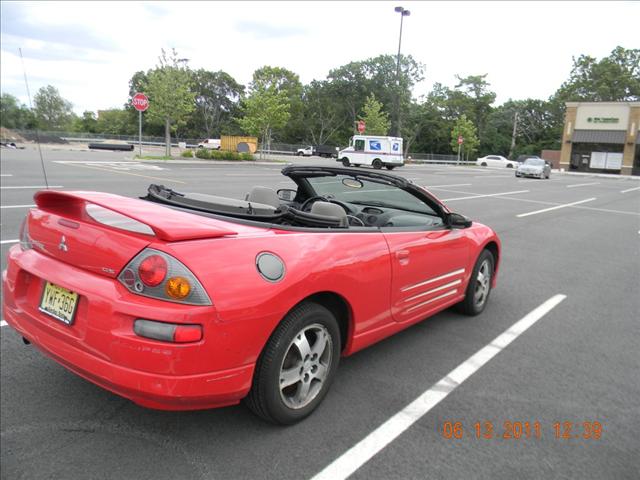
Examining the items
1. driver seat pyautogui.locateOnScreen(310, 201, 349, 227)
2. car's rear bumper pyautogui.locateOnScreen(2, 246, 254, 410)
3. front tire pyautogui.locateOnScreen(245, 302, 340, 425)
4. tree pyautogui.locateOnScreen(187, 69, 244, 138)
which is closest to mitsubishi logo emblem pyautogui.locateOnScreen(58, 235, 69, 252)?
car's rear bumper pyautogui.locateOnScreen(2, 246, 254, 410)

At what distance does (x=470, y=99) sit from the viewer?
7712 centimetres

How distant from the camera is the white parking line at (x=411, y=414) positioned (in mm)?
2451

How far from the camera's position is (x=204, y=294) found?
7.27 feet

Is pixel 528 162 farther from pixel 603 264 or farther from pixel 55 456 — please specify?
pixel 55 456

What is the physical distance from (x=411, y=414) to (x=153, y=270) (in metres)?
1.73

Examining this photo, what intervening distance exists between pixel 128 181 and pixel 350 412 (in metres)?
14.3

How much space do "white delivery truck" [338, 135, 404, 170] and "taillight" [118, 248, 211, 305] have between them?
115 feet

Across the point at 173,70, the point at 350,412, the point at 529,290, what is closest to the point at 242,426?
the point at 350,412

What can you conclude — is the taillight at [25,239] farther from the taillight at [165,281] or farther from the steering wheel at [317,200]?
the steering wheel at [317,200]

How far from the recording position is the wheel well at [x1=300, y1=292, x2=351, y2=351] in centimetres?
282

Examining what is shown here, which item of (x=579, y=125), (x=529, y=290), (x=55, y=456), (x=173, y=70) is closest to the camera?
(x=55, y=456)

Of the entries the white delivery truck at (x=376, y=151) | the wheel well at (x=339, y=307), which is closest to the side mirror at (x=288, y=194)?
the wheel well at (x=339, y=307)

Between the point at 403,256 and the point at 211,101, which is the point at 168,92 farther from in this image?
the point at 211,101

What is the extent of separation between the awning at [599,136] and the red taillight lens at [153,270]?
65.1 metres
